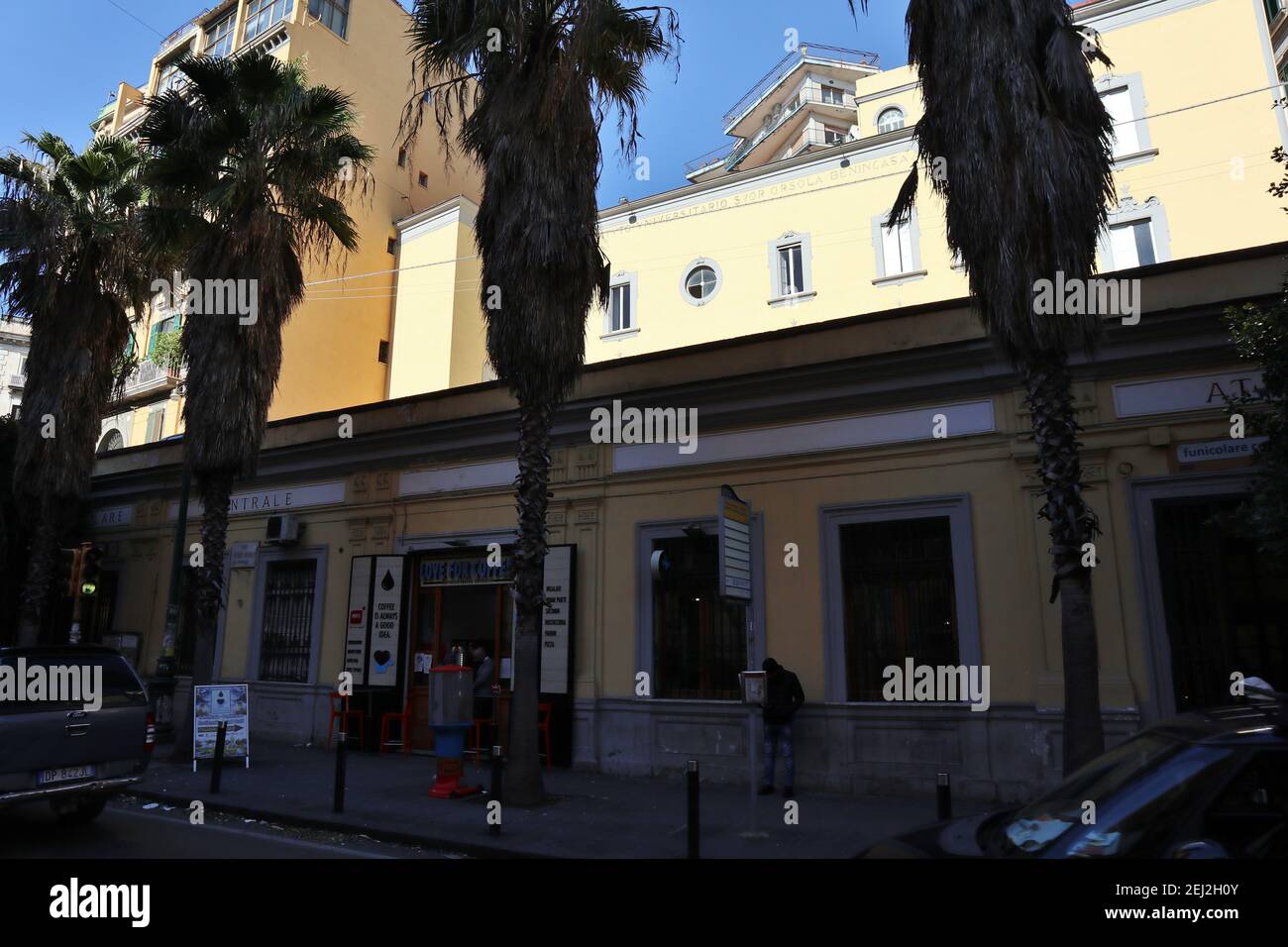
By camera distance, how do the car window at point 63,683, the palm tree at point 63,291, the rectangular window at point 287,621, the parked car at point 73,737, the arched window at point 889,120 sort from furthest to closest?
the arched window at point 889,120 < the palm tree at point 63,291 < the rectangular window at point 287,621 < the car window at point 63,683 < the parked car at point 73,737

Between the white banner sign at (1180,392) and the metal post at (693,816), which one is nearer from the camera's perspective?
the metal post at (693,816)

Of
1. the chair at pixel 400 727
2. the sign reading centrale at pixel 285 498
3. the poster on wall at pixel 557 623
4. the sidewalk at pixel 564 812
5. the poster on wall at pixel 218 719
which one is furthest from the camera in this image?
the sign reading centrale at pixel 285 498

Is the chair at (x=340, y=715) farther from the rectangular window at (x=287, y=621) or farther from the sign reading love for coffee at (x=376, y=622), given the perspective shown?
the rectangular window at (x=287, y=621)

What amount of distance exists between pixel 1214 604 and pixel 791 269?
16.2 meters

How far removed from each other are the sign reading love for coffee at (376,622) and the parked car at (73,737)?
607 centimetres

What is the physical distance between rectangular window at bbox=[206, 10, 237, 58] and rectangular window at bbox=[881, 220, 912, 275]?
2935 cm

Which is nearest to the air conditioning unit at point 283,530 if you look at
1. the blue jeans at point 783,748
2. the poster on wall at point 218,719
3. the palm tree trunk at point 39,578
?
the poster on wall at point 218,719

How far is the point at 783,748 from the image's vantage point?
34.4ft

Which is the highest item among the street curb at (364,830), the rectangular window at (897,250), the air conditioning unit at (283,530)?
the rectangular window at (897,250)

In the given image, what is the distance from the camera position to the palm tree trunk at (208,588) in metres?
13.4

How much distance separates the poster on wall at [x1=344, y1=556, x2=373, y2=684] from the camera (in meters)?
15.1

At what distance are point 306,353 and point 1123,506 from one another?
82.4ft
